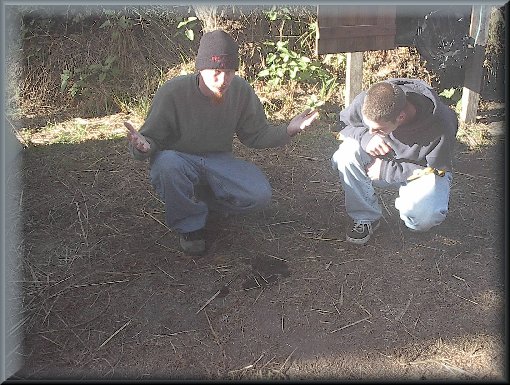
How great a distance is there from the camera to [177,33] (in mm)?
5117

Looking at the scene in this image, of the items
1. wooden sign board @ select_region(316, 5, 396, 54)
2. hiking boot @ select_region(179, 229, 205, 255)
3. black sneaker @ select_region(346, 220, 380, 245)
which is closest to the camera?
hiking boot @ select_region(179, 229, 205, 255)

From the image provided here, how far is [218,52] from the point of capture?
2.53 meters

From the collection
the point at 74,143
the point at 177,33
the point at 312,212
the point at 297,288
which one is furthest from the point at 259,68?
the point at 297,288

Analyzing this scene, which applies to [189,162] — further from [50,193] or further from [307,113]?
[50,193]

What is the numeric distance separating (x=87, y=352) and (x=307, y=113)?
1683 millimetres

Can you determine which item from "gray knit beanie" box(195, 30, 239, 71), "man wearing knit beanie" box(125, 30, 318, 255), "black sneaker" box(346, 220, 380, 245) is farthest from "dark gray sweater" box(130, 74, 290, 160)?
"black sneaker" box(346, 220, 380, 245)

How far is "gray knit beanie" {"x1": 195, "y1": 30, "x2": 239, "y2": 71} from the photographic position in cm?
253

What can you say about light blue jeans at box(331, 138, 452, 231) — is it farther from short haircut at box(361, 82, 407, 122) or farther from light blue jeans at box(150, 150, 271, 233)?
light blue jeans at box(150, 150, 271, 233)

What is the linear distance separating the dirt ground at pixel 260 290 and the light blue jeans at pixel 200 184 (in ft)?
0.64

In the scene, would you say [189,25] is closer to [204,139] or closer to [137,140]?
[204,139]

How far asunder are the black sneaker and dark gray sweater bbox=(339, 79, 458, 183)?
0.32 meters

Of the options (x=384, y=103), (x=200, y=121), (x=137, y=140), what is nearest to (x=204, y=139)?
(x=200, y=121)

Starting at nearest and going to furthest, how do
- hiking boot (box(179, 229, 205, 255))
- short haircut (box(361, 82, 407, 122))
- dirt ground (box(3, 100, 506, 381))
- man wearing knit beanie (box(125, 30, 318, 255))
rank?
dirt ground (box(3, 100, 506, 381))
short haircut (box(361, 82, 407, 122))
man wearing knit beanie (box(125, 30, 318, 255))
hiking boot (box(179, 229, 205, 255))

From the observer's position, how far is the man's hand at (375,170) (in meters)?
2.89
